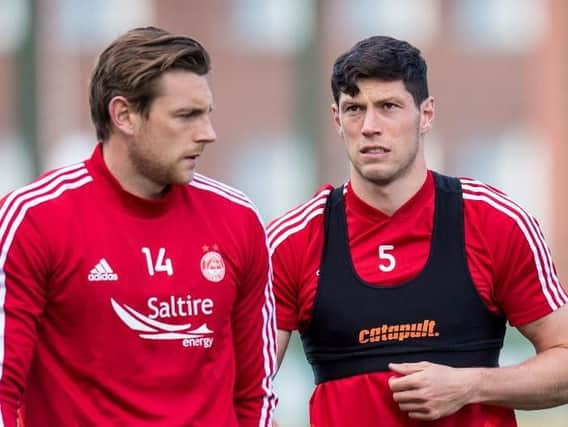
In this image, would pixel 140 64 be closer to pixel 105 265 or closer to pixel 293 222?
pixel 105 265

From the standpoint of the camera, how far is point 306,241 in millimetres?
5379

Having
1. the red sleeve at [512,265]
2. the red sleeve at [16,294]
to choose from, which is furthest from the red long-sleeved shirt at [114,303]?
the red sleeve at [512,265]

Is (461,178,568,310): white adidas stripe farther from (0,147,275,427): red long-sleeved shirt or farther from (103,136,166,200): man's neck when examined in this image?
(103,136,166,200): man's neck

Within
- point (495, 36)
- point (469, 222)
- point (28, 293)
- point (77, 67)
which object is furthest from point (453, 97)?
point (28, 293)

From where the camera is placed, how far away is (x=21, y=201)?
466 centimetres

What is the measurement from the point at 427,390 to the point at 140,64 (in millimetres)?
1228

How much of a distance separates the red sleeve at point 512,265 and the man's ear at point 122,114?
43.9 inches

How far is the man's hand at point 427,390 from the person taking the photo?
5.11 metres

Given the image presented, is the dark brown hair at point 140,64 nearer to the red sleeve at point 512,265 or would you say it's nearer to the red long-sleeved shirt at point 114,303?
the red long-sleeved shirt at point 114,303

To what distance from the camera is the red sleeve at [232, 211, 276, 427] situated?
500 centimetres

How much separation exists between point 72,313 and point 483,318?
127 cm

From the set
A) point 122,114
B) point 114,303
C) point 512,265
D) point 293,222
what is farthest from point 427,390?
point 122,114

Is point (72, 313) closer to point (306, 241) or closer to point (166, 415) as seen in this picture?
point (166, 415)

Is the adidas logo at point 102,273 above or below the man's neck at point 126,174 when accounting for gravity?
below
